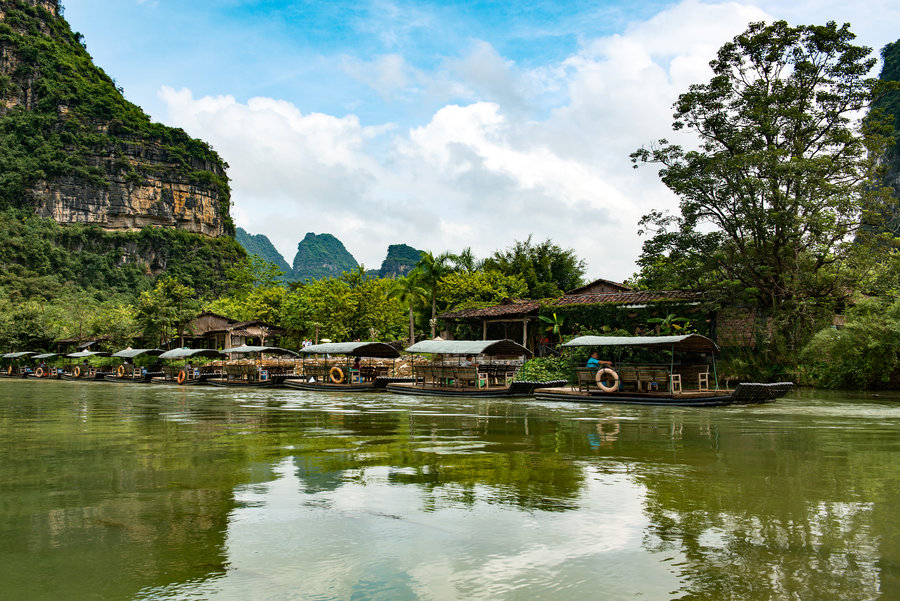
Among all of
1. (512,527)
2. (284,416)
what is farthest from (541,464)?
(284,416)

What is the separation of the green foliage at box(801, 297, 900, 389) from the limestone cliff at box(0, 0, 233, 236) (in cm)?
9731

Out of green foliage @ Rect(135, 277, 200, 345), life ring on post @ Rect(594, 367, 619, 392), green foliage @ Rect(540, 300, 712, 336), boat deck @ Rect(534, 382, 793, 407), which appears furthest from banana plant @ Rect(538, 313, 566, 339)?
green foliage @ Rect(135, 277, 200, 345)

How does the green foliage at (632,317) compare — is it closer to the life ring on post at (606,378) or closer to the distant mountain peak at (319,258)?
the life ring on post at (606,378)

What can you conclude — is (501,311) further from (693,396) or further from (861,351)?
(693,396)

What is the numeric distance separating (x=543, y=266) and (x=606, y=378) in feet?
112

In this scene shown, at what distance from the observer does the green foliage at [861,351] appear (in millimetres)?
22156

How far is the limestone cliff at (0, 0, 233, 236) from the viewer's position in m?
93.8

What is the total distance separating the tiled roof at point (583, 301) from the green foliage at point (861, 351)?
5634 millimetres

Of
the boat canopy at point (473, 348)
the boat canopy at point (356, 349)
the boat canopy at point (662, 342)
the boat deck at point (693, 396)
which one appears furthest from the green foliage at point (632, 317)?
the boat deck at point (693, 396)

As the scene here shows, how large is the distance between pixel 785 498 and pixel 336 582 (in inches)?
183

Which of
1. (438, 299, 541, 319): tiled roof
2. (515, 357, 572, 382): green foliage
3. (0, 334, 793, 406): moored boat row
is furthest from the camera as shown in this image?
(438, 299, 541, 319): tiled roof

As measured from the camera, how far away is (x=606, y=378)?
65.0ft

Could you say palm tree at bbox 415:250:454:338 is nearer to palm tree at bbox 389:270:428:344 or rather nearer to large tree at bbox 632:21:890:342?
palm tree at bbox 389:270:428:344

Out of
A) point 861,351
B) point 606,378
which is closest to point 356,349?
point 606,378
